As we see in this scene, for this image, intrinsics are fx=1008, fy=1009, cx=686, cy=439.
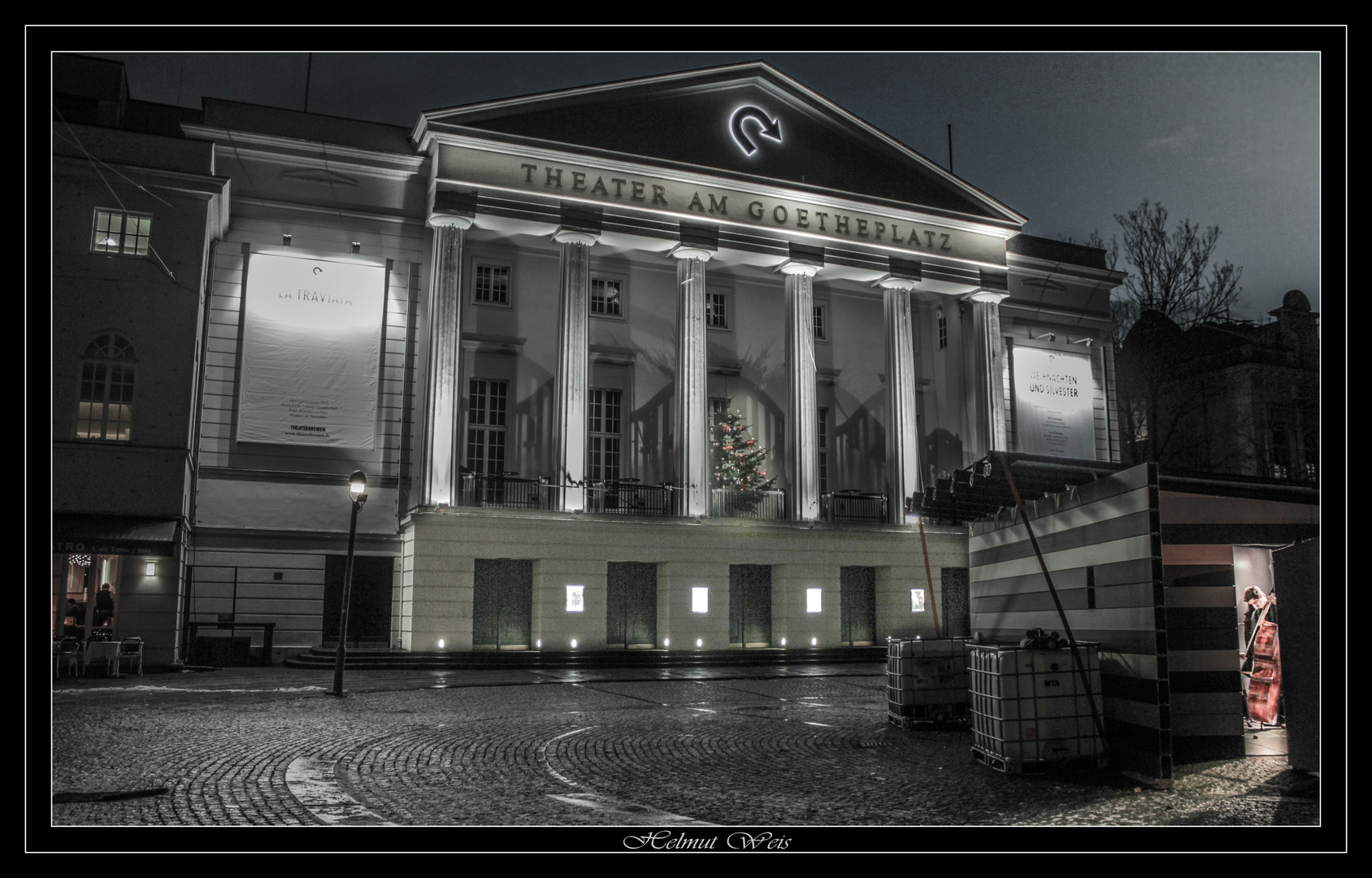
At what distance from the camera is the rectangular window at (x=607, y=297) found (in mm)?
30422

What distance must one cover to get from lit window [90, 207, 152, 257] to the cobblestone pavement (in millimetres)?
11184

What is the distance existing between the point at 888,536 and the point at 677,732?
18.5 m

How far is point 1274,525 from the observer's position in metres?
8.87

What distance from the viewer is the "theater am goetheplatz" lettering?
2681cm

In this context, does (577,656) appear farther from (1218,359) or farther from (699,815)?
(1218,359)

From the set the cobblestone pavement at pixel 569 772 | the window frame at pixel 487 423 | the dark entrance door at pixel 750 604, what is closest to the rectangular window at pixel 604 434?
the window frame at pixel 487 423

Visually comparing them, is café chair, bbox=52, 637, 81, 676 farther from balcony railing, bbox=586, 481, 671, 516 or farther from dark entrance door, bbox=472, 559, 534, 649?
balcony railing, bbox=586, 481, 671, 516

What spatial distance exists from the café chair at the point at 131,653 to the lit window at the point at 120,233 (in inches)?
331

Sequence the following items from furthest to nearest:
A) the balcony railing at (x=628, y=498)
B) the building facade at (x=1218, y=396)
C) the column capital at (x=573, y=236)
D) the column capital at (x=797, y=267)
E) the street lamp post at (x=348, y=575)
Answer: the column capital at (x=797, y=267)
the building facade at (x=1218, y=396)
the balcony railing at (x=628, y=498)
the column capital at (x=573, y=236)
the street lamp post at (x=348, y=575)

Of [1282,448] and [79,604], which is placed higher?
[1282,448]

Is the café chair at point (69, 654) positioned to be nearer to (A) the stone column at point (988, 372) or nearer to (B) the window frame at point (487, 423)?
(B) the window frame at point (487, 423)

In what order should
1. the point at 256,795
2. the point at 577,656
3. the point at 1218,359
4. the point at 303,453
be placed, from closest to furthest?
the point at 256,795 < the point at 577,656 < the point at 303,453 < the point at 1218,359
